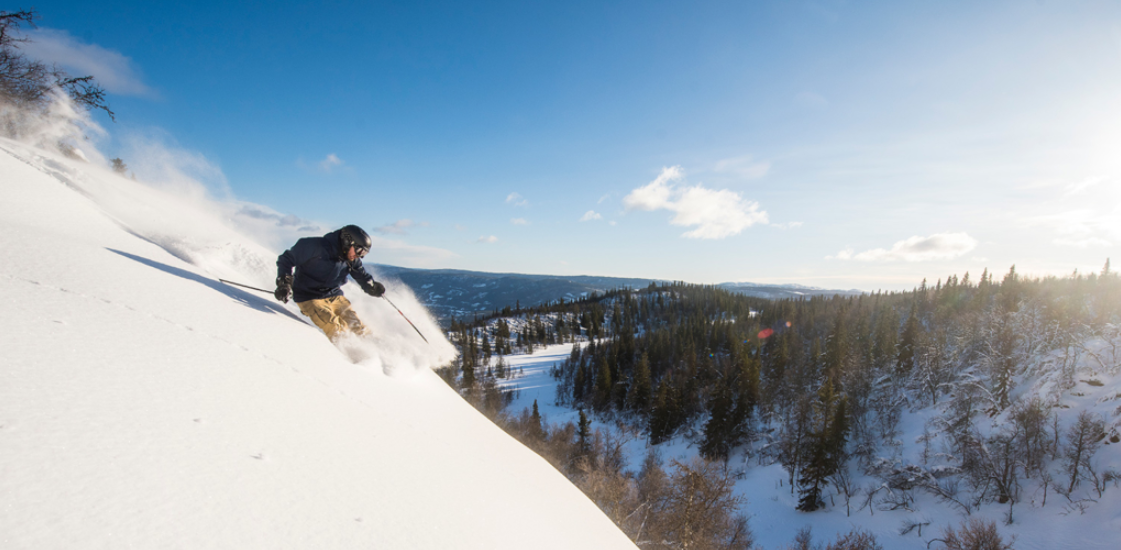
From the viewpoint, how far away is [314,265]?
6.46 m

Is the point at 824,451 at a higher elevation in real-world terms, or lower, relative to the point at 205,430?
lower

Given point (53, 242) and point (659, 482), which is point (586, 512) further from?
point (659, 482)

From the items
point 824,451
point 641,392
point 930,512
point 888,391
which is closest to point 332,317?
A: point 824,451

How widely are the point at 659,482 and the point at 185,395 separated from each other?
2798cm

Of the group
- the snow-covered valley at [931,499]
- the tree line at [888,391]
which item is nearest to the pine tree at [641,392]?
the tree line at [888,391]

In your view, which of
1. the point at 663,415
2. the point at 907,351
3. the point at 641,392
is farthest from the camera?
the point at 641,392

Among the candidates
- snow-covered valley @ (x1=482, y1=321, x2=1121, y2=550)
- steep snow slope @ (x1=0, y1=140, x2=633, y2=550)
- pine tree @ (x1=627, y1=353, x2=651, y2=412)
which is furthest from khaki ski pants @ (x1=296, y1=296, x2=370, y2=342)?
pine tree @ (x1=627, y1=353, x2=651, y2=412)

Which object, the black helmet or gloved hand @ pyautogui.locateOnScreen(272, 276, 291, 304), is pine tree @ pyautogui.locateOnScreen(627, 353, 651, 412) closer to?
the black helmet

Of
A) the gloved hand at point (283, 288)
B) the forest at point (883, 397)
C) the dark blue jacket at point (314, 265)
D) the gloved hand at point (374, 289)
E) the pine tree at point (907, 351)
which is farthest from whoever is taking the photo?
the pine tree at point (907, 351)

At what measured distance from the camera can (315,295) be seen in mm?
6438

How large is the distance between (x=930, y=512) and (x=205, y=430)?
5651 cm

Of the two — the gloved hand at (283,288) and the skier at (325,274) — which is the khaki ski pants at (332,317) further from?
the gloved hand at (283,288)

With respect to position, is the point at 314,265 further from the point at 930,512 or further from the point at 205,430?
the point at 930,512

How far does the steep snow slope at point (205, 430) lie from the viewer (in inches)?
56.8
